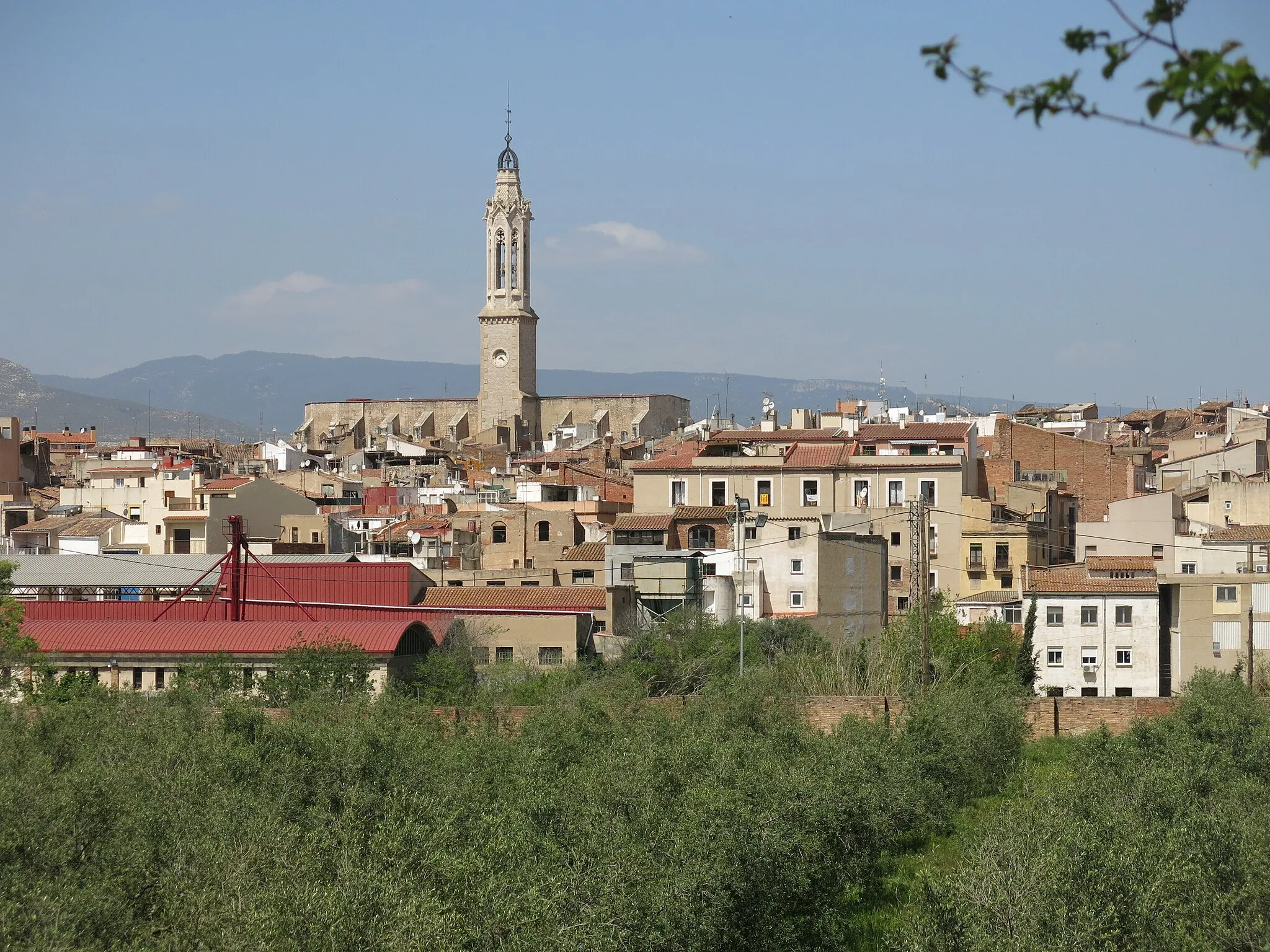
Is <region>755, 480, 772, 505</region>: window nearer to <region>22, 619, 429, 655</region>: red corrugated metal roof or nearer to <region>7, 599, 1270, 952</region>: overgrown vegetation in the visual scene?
<region>7, 599, 1270, 952</region>: overgrown vegetation

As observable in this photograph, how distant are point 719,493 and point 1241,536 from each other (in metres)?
14.1

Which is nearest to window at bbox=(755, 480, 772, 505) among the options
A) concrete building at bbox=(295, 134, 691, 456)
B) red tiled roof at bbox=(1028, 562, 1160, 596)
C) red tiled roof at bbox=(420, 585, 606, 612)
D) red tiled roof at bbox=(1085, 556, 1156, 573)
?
red tiled roof at bbox=(420, 585, 606, 612)

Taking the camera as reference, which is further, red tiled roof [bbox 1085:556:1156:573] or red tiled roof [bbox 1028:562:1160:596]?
red tiled roof [bbox 1085:556:1156:573]

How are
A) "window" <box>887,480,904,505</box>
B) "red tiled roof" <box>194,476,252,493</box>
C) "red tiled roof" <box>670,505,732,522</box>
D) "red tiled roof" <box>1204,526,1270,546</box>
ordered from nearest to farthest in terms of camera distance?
"red tiled roof" <box>1204,526,1270,546</box>, "red tiled roof" <box>670,505,732,522</box>, "window" <box>887,480,904,505</box>, "red tiled roof" <box>194,476,252,493</box>

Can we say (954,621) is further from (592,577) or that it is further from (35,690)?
(35,690)

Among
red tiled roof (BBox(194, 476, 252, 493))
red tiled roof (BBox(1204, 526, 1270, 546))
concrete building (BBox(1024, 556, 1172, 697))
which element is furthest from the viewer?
red tiled roof (BBox(194, 476, 252, 493))

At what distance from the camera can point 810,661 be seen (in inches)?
1337

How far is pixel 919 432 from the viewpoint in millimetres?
49500

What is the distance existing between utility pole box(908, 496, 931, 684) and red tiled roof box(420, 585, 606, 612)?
8046 mm

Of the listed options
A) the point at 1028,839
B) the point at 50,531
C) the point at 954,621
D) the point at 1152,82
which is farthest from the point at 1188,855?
the point at 50,531

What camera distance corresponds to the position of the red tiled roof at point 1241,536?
128 feet

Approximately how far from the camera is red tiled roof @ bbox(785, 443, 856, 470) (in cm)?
4688

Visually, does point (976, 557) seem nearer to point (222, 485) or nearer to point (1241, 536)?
point (1241, 536)

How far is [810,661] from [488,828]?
1612 centimetres
